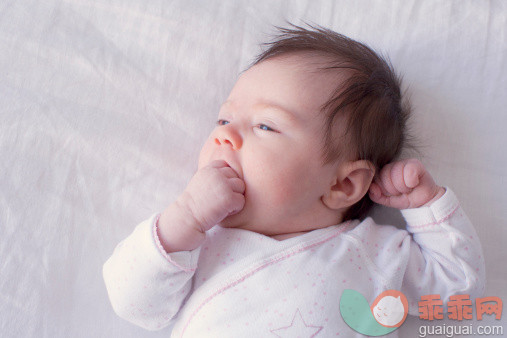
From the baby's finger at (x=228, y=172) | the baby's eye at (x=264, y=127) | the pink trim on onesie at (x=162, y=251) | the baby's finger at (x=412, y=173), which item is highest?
the baby's eye at (x=264, y=127)

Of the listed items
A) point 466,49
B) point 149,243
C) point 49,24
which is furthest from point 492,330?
point 49,24

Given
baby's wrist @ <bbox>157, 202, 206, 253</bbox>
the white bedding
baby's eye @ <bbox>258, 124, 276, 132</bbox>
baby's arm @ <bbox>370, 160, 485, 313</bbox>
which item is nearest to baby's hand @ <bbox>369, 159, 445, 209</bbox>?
baby's arm @ <bbox>370, 160, 485, 313</bbox>

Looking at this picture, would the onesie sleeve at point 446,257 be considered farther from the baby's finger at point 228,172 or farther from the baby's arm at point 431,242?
the baby's finger at point 228,172

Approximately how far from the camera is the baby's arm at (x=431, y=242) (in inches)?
47.3

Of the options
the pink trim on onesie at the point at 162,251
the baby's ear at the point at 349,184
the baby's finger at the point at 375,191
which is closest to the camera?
the pink trim on onesie at the point at 162,251

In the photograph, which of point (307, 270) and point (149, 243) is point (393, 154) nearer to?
point (307, 270)

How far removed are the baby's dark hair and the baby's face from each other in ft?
0.11

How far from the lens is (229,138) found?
113 centimetres

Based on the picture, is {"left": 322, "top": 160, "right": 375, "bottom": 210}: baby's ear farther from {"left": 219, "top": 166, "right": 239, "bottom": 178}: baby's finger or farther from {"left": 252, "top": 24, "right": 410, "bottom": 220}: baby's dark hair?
{"left": 219, "top": 166, "right": 239, "bottom": 178}: baby's finger

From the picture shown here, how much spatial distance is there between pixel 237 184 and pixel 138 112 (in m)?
0.46

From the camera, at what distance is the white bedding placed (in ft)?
4.13

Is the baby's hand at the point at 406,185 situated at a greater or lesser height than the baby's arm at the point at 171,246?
greater

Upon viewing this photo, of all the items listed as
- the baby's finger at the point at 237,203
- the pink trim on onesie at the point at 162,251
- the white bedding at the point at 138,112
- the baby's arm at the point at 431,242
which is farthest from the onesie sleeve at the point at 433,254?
the pink trim on onesie at the point at 162,251

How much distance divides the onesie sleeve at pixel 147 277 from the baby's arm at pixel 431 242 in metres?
0.48
